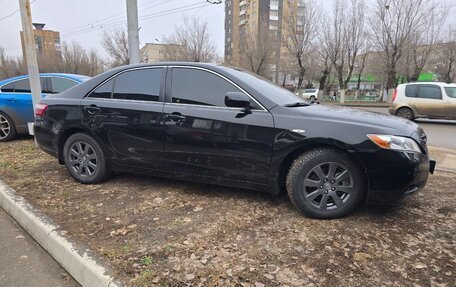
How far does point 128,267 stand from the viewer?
254cm

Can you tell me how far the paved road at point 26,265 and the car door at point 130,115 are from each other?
1.36 meters

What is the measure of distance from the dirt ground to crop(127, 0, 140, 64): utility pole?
12.7ft

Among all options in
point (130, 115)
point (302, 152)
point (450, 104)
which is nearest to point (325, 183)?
point (302, 152)

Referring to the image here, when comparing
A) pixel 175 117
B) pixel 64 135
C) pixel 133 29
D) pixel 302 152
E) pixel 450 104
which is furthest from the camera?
pixel 450 104

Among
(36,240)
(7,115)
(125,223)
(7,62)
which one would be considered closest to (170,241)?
(125,223)

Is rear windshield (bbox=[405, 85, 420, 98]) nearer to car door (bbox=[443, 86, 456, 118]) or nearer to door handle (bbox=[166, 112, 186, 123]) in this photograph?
car door (bbox=[443, 86, 456, 118])

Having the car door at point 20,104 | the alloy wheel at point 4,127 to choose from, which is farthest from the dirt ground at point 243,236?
the alloy wheel at point 4,127

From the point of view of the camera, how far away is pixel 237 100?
3357mm

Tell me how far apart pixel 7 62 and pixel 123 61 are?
24922 millimetres

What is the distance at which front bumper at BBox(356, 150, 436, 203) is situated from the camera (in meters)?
3.01

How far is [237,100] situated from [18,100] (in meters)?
6.12

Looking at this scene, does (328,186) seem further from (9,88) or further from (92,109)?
(9,88)

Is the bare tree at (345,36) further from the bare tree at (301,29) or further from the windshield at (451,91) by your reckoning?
the windshield at (451,91)

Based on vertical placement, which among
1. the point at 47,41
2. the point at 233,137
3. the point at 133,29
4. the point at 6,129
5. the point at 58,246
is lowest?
the point at 58,246
